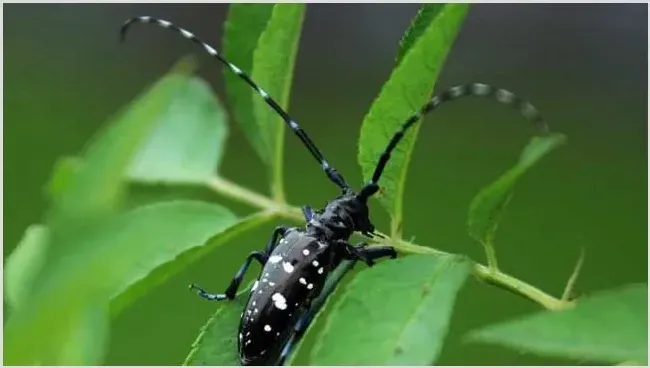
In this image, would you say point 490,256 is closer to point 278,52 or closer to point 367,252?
point 367,252

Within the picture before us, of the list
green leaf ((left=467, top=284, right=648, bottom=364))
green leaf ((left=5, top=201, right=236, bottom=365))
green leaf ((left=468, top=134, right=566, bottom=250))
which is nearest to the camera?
green leaf ((left=5, top=201, right=236, bottom=365))

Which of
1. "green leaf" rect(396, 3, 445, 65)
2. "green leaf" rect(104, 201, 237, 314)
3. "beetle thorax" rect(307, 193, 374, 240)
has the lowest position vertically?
"beetle thorax" rect(307, 193, 374, 240)

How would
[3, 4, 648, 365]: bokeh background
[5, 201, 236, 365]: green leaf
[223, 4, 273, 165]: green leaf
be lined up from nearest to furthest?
[5, 201, 236, 365]: green leaf < [223, 4, 273, 165]: green leaf < [3, 4, 648, 365]: bokeh background

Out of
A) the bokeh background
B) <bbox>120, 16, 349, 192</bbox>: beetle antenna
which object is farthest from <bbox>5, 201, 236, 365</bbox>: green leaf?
the bokeh background

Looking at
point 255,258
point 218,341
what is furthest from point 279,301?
point 218,341

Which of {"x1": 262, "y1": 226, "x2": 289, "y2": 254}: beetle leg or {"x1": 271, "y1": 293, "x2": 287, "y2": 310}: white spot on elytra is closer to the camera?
{"x1": 271, "y1": 293, "x2": 287, "y2": 310}: white spot on elytra

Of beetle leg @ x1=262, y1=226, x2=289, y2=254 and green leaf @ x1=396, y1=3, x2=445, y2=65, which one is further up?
green leaf @ x1=396, y1=3, x2=445, y2=65

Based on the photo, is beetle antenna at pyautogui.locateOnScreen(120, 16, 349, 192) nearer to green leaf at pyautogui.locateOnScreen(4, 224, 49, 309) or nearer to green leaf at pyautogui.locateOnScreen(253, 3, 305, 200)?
green leaf at pyautogui.locateOnScreen(253, 3, 305, 200)

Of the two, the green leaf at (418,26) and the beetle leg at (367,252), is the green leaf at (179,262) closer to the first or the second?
the beetle leg at (367,252)
